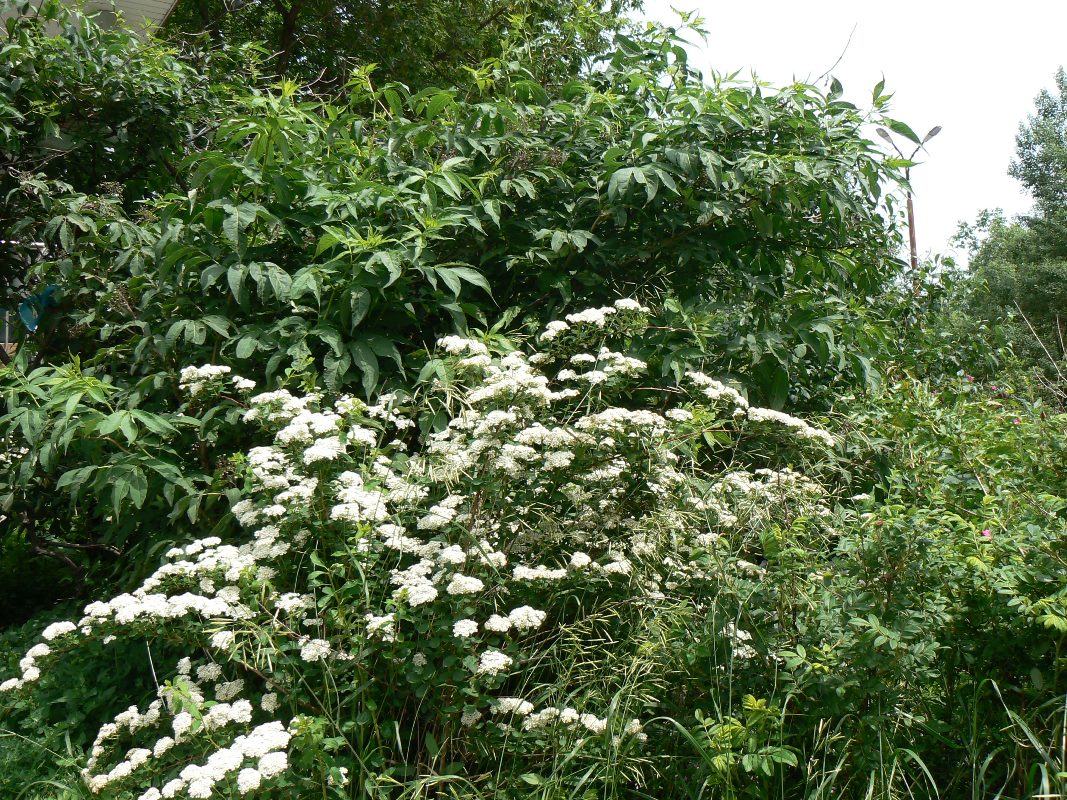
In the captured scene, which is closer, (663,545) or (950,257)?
(663,545)

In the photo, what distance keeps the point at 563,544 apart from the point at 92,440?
155 centimetres

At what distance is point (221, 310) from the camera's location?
3.12 meters

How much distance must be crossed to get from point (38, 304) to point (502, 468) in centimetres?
290

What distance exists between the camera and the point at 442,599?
6.80 ft

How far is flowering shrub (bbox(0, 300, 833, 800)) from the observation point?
202 centimetres

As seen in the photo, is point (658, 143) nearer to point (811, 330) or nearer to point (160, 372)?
point (811, 330)

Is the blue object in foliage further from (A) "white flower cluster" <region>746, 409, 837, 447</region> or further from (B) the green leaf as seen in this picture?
(B) the green leaf

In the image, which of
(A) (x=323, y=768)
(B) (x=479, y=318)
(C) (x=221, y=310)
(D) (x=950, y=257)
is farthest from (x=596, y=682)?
(D) (x=950, y=257)

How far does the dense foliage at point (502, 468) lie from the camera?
2.08 meters

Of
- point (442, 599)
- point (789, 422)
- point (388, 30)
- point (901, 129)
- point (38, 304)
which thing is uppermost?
point (388, 30)

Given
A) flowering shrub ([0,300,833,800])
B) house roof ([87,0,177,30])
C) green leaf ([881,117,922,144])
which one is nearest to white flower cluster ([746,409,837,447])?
flowering shrub ([0,300,833,800])

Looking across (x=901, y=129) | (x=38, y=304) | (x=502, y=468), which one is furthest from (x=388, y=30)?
(x=502, y=468)

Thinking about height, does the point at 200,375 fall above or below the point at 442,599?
above

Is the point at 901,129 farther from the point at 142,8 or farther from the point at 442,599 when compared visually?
the point at 142,8
